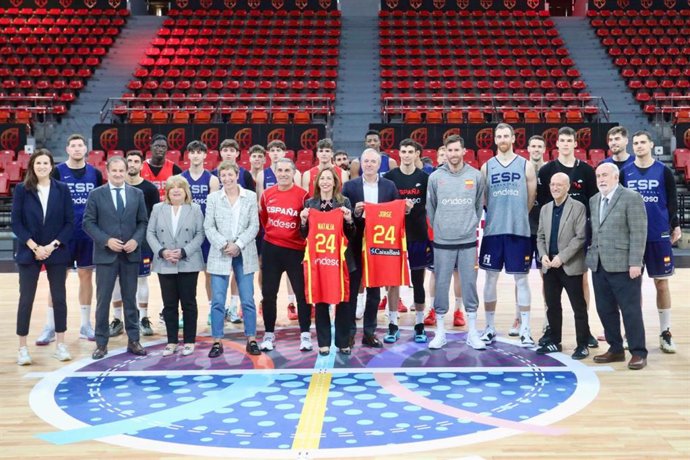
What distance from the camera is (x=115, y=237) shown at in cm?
502

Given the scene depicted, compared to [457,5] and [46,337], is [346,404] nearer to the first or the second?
[46,337]

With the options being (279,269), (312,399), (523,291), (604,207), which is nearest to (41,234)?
(279,269)

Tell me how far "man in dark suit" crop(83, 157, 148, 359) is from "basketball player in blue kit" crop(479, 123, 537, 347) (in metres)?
2.71

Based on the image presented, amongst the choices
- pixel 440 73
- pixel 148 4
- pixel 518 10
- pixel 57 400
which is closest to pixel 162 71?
pixel 440 73

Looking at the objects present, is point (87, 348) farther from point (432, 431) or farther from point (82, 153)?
point (432, 431)

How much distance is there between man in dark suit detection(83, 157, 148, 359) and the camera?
197 inches

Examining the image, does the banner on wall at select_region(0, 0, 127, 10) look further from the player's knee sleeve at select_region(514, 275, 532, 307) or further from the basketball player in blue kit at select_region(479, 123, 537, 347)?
the player's knee sleeve at select_region(514, 275, 532, 307)

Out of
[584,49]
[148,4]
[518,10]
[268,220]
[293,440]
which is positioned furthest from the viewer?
[148,4]

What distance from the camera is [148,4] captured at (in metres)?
25.1

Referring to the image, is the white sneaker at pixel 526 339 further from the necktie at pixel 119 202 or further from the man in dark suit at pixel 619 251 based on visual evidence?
the necktie at pixel 119 202

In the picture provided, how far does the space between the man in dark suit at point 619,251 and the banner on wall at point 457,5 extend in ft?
63.2

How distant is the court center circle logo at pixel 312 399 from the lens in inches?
136

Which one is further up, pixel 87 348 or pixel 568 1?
pixel 568 1

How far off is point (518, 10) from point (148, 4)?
532 inches
